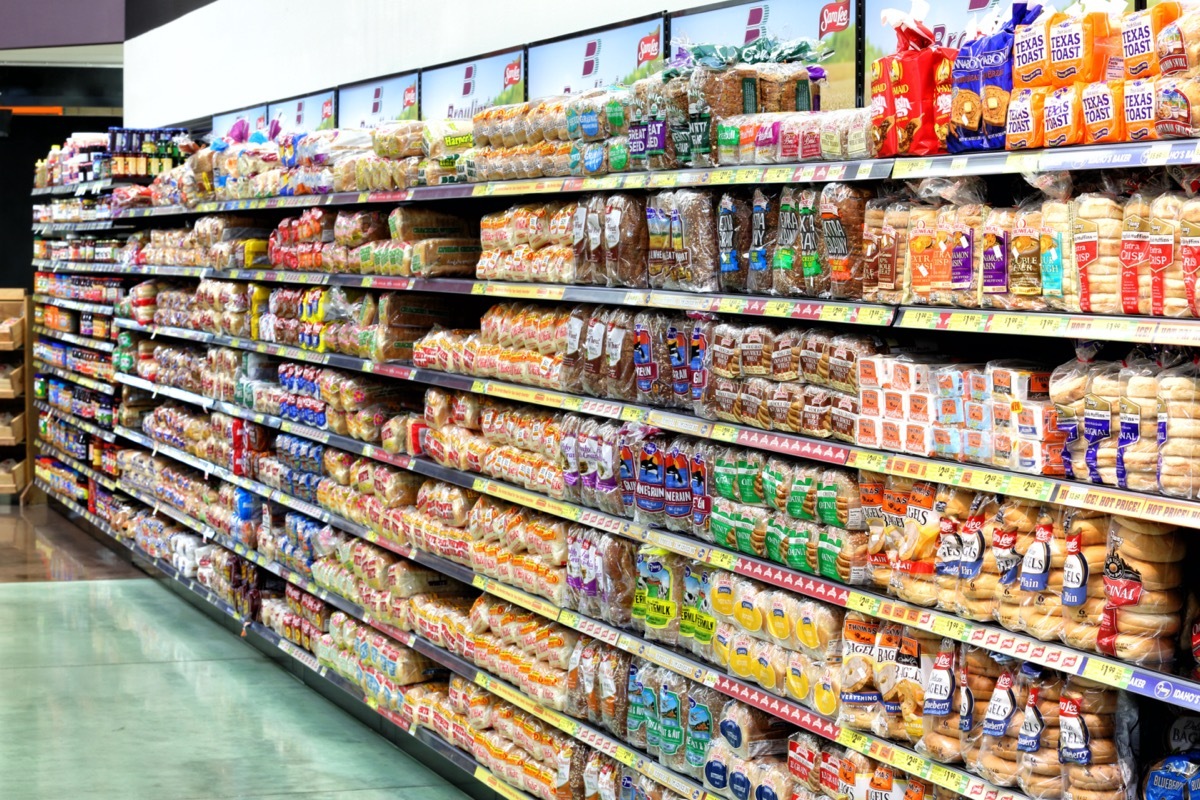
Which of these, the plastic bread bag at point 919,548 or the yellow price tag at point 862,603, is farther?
the yellow price tag at point 862,603

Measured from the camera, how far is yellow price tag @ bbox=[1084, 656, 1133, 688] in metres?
2.63

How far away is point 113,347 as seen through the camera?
9.65 meters

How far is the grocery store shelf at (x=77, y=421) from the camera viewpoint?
9992 mm

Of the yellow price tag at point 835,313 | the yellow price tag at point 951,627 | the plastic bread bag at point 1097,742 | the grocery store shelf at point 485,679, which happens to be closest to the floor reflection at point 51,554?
the grocery store shelf at point 485,679

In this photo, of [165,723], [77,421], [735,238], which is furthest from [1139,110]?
[77,421]

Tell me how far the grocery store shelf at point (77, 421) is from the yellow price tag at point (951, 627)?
26.0ft

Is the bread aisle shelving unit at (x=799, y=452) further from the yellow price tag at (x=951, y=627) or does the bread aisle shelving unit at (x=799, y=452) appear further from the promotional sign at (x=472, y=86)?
the promotional sign at (x=472, y=86)

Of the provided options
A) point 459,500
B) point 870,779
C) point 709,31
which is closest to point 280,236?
point 459,500

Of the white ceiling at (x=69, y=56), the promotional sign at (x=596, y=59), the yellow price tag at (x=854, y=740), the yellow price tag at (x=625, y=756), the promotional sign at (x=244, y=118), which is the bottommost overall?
the yellow price tag at (x=625, y=756)

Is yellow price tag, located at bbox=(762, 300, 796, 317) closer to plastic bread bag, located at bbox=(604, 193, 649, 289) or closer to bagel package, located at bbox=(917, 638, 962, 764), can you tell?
plastic bread bag, located at bbox=(604, 193, 649, 289)

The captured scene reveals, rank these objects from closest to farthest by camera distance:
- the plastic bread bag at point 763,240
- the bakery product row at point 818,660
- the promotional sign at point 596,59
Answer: the bakery product row at point 818,660 → the plastic bread bag at point 763,240 → the promotional sign at point 596,59

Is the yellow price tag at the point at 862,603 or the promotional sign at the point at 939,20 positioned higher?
the promotional sign at the point at 939,20

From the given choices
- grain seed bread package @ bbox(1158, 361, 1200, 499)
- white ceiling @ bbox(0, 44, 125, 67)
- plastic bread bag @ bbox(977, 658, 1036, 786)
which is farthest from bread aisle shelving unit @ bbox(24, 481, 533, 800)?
white ceiling @ bbox(0, 44, 125, 67)

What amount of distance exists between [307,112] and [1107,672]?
7363mm
